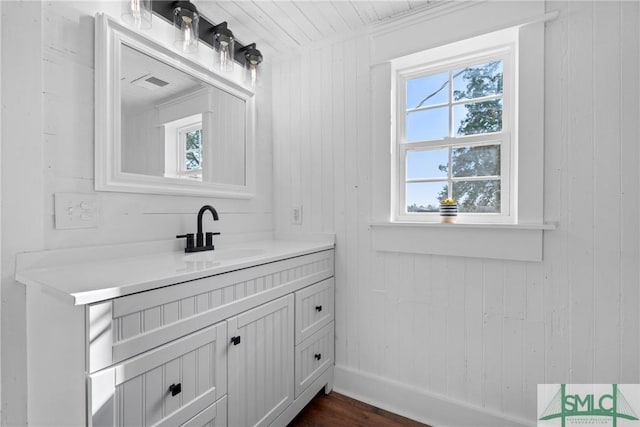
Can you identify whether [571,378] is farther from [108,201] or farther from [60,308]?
[108,201]

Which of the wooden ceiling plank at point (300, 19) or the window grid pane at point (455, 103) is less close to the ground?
the wooden ceiling plank at point (300, 19)

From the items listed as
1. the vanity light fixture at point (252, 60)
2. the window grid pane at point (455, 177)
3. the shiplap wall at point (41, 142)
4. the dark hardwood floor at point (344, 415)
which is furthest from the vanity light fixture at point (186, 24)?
the dark hardwood floor at point (344, 415)

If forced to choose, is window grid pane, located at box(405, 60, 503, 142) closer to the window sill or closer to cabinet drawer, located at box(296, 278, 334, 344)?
the window sill

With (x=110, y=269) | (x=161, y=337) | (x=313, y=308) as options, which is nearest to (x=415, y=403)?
(x=313, y=308)

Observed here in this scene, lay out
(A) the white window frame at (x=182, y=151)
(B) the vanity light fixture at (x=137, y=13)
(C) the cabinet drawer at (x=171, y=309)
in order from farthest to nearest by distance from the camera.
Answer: (A) the white window frame at (x=182, y=151) → (B) the vanity light fixture at (x=137, y=13) → (C) the cabinet drawer at (x=171, y=309)

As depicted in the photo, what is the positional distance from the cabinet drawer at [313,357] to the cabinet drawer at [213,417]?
48 centimetres

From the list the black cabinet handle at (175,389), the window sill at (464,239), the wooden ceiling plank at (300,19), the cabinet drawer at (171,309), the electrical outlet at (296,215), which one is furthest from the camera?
the electrical outlet at (296,215)

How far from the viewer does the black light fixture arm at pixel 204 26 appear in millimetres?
1436

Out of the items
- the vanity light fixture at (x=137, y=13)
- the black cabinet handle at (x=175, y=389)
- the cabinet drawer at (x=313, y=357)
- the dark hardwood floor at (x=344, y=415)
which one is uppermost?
the vanity light fixture at (x=137, y=13)

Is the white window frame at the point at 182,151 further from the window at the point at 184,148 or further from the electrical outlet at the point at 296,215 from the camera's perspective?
the electrical outlet at the point at 296,215

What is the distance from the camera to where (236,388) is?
46.9 inches

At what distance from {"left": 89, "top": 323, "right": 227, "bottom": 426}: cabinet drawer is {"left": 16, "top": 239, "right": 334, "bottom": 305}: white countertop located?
0.21 meters

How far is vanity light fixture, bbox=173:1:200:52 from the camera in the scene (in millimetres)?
1438

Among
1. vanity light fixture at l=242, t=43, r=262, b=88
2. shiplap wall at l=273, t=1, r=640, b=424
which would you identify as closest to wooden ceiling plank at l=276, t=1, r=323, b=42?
shiplap wall at l=273, t=1, r=640, b=424
